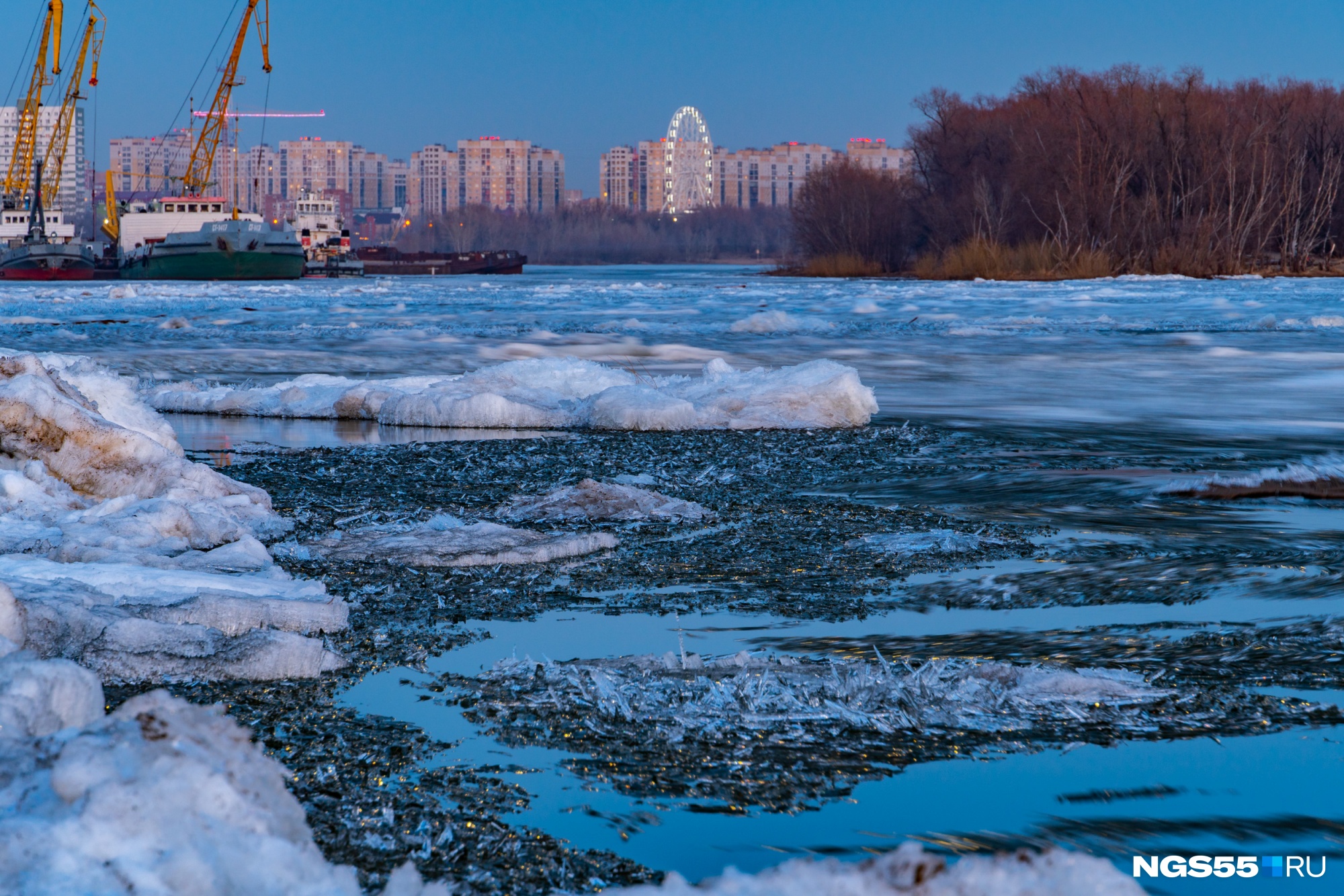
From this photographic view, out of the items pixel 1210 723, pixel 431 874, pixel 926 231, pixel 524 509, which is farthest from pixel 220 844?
pixel 926 231

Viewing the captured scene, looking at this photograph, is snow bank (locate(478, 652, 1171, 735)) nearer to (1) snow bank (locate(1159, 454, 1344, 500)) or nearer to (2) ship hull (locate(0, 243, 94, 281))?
(1) snow bank (locate(1159, 454, 1344, 500))

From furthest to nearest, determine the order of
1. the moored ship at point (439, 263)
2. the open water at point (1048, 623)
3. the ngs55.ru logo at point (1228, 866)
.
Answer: the moored ship at point (439, 263) → the open water at point (1048, 623) → the ngs55.ru logo at point (1228, 866)

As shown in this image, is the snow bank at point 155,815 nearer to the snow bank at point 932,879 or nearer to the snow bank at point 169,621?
the snow bank at point 932,879

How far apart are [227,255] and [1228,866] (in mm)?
58665

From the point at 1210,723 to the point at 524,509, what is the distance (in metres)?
2.80

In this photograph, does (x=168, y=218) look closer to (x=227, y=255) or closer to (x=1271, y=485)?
(x=227, y=255)

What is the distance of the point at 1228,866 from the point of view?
192 centimetres

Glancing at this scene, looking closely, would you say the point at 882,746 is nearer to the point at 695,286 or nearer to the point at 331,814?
the point at 331,814

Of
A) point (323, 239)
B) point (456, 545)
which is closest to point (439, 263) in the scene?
point (323, 239)

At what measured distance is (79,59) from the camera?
6400cm

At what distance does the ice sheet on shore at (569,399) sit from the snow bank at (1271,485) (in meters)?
2.63

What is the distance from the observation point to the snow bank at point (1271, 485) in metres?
5.06

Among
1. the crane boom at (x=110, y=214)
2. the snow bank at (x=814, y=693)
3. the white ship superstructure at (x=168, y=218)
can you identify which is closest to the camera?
the snow bank at (x=814, y=693)

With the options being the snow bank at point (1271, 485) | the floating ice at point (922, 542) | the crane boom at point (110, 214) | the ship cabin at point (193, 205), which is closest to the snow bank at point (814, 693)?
the floating ice at point (922, 542)
